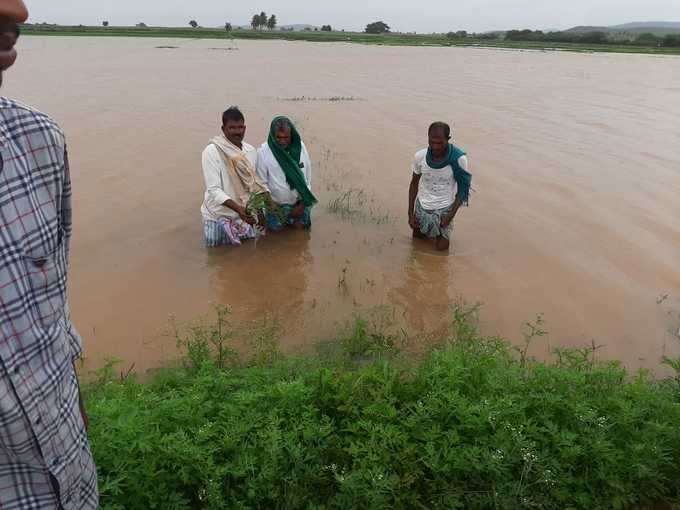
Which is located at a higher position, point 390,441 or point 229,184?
point 229,184

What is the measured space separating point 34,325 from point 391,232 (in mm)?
5178

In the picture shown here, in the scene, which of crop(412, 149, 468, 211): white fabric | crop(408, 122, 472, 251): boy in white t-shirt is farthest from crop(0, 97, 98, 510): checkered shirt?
crop(412, 149, 468, 211): white fabric

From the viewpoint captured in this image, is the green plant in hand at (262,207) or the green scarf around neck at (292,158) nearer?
the green plant in hand at (262,207)

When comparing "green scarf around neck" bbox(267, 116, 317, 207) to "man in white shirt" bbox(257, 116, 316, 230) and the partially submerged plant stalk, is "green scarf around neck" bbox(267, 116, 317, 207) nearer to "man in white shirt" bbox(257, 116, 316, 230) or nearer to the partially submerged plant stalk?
"man in white shirt" bbox(257, 116, 316, 230)

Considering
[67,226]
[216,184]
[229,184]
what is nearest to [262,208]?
[229,184]

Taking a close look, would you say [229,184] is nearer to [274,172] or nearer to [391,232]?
[274,172]

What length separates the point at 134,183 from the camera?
7.66 metres

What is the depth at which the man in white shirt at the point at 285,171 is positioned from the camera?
5574mm

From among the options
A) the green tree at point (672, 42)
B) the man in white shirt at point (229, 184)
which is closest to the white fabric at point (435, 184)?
the man in white shirt at point (229, 184)

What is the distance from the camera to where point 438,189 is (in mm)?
5625

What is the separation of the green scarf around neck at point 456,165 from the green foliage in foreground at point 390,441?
9.08 feet

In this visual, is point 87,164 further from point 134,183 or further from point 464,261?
point 464,261

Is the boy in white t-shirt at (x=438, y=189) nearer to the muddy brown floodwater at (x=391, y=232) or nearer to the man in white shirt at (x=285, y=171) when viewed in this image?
the muddy brown floodwater at (x=391, y=232)

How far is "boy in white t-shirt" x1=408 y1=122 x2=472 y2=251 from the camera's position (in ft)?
17.9
